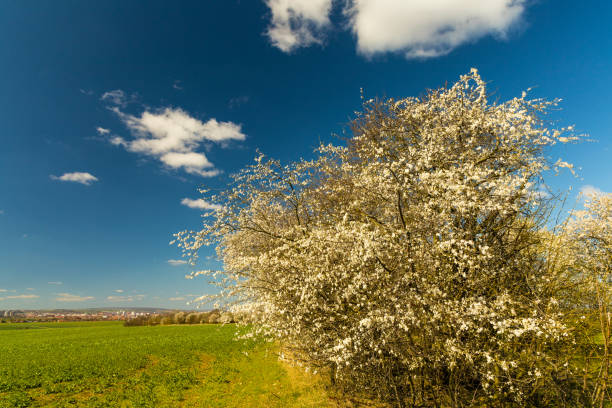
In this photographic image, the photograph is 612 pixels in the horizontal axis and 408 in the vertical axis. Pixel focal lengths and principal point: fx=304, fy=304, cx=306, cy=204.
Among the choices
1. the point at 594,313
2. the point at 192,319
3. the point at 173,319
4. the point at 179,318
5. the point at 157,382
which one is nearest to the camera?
the point at 594,313

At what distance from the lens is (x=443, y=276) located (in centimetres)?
909

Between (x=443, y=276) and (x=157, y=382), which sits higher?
(x=443, y=276)

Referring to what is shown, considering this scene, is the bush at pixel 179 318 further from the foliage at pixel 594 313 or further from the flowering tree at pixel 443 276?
the foliage at pixel 594 313

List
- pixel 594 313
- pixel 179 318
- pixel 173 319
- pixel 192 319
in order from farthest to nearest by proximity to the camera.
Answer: pixel 173 319, pixel 179 318, pixel 192 319, pixel 594 313

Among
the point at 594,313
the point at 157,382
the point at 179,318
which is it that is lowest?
the point at 157,382

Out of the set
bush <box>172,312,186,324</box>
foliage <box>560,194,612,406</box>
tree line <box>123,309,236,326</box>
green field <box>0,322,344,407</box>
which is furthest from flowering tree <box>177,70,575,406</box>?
bush <box>172,312,186,324</box>

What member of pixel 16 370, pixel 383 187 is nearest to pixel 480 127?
pixel 383 187

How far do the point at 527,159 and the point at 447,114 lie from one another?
325 centimetres

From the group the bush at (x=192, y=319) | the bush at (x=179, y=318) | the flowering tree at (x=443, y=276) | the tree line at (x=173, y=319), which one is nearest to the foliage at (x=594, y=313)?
the flowering tree at (x=443, y=276)

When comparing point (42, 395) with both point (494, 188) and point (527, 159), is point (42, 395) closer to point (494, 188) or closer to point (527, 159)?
point (494, 188)

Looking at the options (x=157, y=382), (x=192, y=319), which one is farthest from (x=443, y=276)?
(x=192, y=319)

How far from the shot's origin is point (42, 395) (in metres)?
14.4

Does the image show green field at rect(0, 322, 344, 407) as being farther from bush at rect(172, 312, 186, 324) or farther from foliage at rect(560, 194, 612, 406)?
bush at rect(172, 312, 186, 324)

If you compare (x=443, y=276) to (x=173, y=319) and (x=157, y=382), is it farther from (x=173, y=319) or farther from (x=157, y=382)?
(x=173, y=319)
